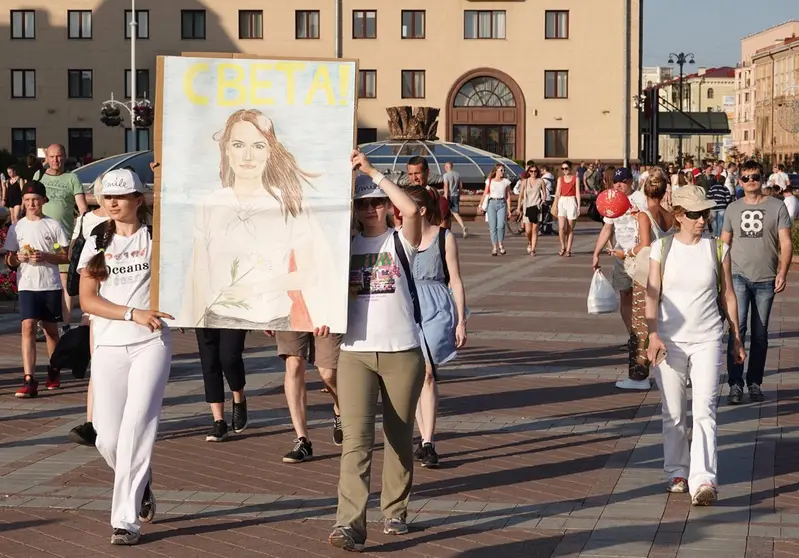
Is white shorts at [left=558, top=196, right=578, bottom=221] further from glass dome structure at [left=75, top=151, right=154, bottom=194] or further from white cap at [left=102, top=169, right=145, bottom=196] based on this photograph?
white cap at [left=102, top=169, right=145, bottom=196]

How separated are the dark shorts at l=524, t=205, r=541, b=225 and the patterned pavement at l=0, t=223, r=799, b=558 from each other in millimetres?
13220

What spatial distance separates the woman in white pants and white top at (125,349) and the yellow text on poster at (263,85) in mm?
578

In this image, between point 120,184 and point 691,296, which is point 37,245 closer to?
point 120,184

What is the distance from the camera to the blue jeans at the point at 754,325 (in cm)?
1061

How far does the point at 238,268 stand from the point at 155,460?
237cm

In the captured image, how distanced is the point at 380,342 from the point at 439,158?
41873mm

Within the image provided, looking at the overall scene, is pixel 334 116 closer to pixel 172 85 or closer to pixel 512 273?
pixel 172 85

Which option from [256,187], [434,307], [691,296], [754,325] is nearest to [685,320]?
[691,296]

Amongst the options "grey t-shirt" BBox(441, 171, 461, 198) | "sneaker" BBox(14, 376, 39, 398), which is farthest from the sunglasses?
"grey t-shirt" BBox(441, 171, 461, 198)

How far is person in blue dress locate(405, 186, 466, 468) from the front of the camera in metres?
8.20

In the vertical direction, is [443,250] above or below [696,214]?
below

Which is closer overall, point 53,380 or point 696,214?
point 696,214

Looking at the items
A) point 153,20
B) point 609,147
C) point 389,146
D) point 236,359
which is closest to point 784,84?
point 609,147

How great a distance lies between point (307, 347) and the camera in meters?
8.61
